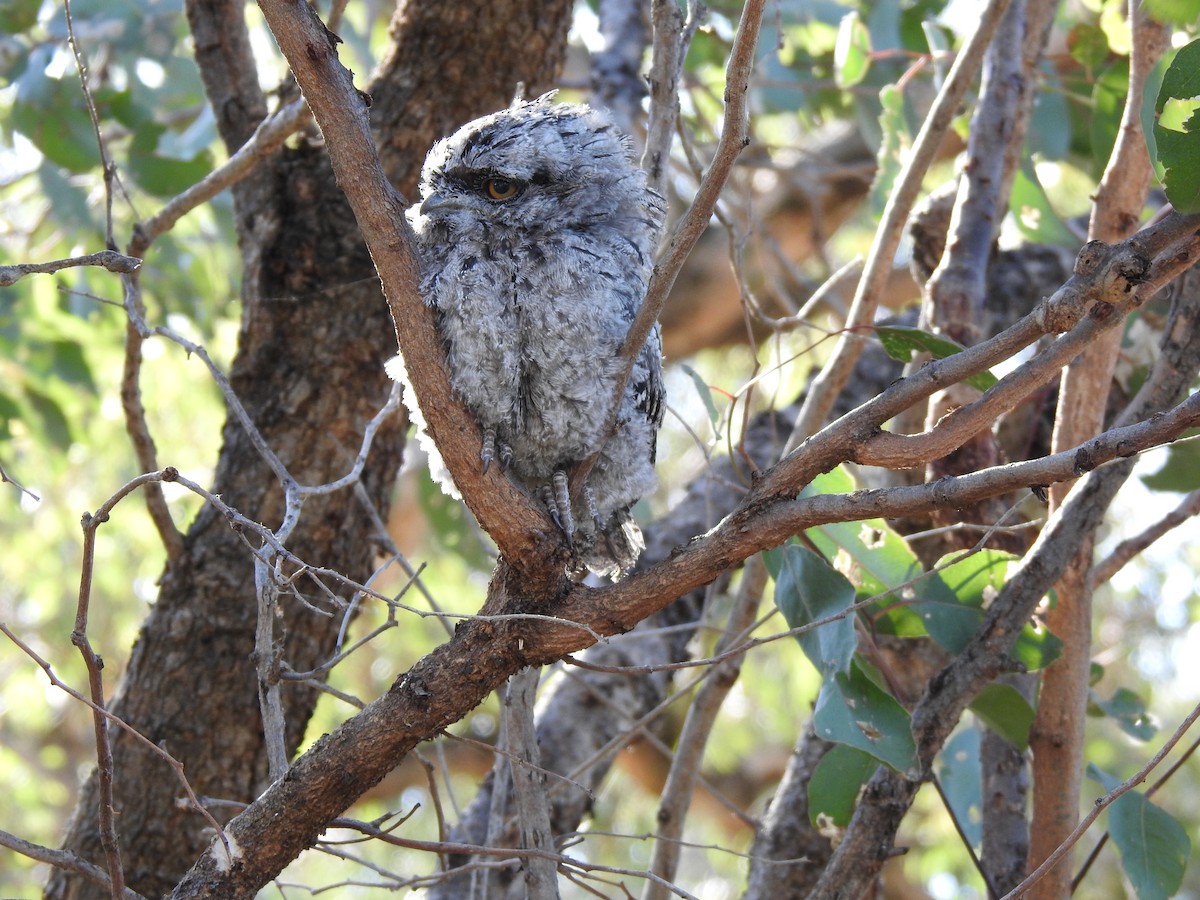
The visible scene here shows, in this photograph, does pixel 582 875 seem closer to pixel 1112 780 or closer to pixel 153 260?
pixel 1112 780

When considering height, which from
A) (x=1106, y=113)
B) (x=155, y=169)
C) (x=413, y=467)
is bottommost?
(x=1106, y=113)

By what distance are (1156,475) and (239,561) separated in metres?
2.40

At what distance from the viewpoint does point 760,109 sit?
544 cm

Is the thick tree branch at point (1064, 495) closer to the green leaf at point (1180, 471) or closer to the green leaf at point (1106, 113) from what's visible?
the green leaf at point (1180, 471)

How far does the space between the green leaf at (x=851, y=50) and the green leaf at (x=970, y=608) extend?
63.5 inches

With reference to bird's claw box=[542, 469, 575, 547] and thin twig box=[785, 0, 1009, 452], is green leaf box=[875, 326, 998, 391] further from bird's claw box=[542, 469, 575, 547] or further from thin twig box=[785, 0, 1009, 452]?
bird's claw box=[542, 469, 575, 547]

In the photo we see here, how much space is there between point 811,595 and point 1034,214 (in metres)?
1.56

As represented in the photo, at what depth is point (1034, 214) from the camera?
3.31m

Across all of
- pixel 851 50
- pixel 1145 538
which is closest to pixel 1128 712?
pixel 1145 538

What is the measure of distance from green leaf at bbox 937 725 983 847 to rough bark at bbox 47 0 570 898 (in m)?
1.79

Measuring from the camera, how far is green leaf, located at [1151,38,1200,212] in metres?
1.85

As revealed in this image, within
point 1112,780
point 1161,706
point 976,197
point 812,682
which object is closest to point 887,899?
point 812,682

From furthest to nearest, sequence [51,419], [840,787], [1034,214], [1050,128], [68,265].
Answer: [51,419] → [1050,128] → [1034,214] → [840,787] → [68,265]

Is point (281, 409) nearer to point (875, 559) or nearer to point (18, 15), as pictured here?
point (875, 559)
